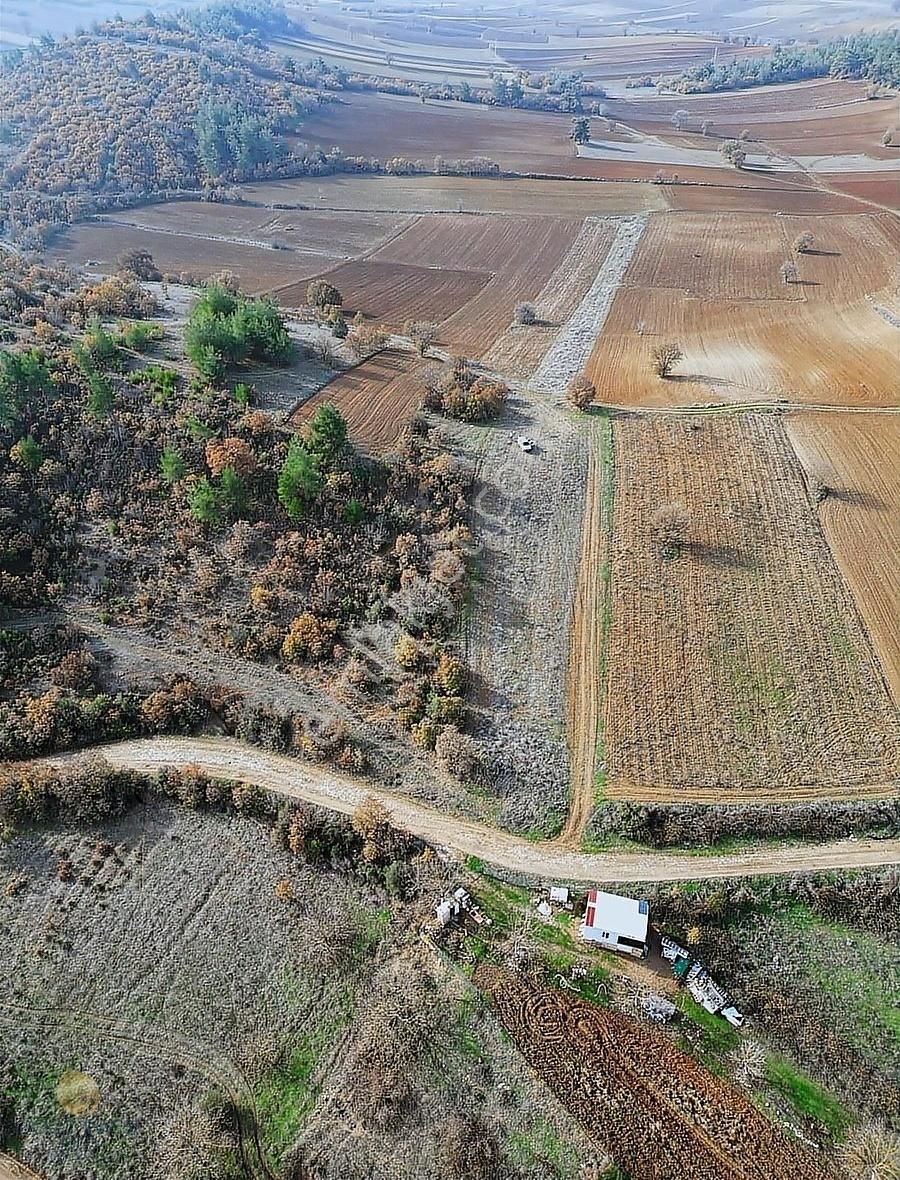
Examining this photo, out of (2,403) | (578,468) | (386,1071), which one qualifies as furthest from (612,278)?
(386,1071)

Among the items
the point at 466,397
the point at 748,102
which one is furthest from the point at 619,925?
the point at 748,102

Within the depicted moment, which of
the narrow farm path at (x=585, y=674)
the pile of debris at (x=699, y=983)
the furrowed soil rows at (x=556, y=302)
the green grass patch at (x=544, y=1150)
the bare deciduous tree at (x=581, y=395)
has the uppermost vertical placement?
the furrowed soil rows at (x=556, y=302)

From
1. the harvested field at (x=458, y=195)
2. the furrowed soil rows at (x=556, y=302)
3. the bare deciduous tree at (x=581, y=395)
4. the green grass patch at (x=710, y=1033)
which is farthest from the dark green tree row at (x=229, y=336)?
the harvested field at (x=458, y=195)

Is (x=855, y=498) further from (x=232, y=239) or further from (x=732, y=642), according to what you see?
(x=232, y=239)

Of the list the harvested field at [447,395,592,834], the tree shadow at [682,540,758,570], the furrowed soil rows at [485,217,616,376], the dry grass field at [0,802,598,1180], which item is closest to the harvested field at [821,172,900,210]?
the furrowed soil rows at [485,217,616,376]

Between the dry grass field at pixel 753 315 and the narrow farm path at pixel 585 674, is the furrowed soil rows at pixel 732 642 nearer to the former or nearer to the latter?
the narrow farm path at pixel 585 674
